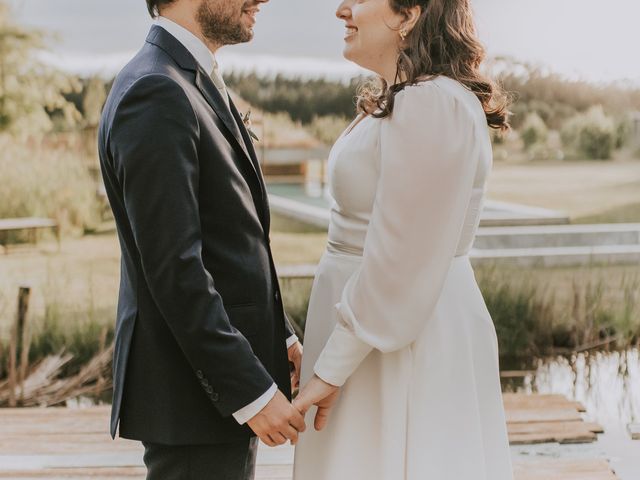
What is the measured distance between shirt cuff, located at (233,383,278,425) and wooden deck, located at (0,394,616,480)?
4.74ft

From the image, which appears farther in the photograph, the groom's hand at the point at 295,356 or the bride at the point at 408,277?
the groom's hand at the point at 295,356

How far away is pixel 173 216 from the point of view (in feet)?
5.28

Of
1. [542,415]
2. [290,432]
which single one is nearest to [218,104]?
[290,432]

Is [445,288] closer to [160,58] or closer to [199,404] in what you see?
[199,404]

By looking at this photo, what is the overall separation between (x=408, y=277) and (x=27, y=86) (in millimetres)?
4121

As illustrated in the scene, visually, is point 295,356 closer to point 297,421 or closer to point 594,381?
point 297,421

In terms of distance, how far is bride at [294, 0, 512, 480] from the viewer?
66.1 inches

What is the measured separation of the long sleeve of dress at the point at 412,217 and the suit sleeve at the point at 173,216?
25 centimetres

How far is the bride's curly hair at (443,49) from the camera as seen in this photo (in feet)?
5.82


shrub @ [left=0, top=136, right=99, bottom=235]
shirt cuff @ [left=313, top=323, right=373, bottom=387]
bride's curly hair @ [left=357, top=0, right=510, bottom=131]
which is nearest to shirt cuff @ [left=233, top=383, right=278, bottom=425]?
shirt cuff @ [left=313, top=323, right=373, bottom=387]

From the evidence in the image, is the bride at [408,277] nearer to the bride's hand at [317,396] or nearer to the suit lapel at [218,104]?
the bride's hand at [317,396]

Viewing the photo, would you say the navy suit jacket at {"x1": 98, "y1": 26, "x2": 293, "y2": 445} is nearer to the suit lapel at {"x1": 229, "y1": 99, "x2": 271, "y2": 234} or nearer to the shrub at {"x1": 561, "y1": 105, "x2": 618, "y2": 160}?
the suit lapel at {"x1": 229, "y1": 99, "x2": 271, "y2": 234}

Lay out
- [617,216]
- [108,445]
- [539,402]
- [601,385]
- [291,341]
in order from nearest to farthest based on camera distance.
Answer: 1. [291,341]
2. [108,445]
3. [539,402]
4. [601,385]
5. [617,216]

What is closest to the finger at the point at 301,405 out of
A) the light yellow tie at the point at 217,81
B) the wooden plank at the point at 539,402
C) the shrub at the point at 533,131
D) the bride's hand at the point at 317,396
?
the bride's hand at the point at 317,396
